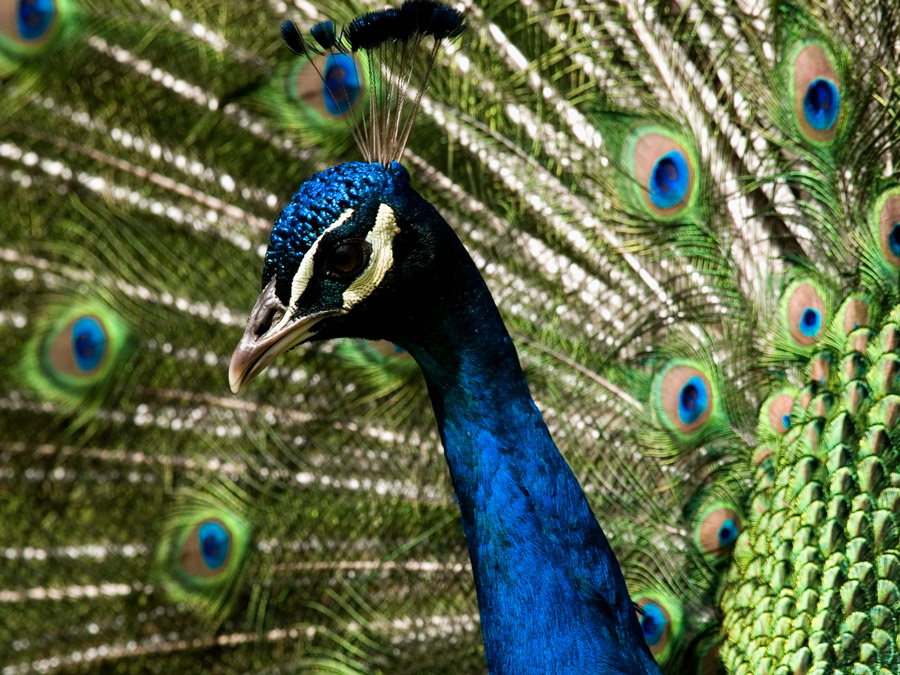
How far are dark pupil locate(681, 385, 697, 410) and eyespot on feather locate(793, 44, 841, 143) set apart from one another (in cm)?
36

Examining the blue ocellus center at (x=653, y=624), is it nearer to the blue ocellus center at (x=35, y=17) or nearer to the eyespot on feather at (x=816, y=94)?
the eyespot on feather at (x=816, y=94)

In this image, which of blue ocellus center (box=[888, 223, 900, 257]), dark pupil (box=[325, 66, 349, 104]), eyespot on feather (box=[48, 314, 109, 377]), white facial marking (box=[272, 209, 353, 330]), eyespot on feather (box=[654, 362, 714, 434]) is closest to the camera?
white facial marking (box=[272, 209, 353, 330])

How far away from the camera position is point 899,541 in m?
1.09

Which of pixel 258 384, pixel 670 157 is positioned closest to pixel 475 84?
pixel 670 157

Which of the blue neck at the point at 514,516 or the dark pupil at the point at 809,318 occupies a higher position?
the dark pupil at the point at 809,318

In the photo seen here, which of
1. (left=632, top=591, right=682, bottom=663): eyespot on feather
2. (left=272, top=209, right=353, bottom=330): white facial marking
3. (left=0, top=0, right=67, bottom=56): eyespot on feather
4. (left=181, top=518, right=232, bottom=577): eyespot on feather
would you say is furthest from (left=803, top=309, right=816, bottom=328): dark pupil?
(left=0, top=0, right=67, bottom=56): eyespot on feather

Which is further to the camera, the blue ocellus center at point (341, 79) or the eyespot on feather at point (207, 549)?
the eyespot on feather at point (207, 549)

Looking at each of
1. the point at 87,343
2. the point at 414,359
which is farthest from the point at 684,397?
the point at 87,343

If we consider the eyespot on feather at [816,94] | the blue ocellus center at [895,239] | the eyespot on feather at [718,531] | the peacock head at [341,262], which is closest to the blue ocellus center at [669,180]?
the eyespot on feather at [816,94]

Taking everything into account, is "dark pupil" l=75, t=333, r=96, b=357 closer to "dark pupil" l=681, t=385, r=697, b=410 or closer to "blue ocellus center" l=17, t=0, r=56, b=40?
"blue ocellus center" l=17, t=0, r=56, b=40

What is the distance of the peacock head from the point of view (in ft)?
2.88

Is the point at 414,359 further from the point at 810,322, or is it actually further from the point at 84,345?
the point at 84,345

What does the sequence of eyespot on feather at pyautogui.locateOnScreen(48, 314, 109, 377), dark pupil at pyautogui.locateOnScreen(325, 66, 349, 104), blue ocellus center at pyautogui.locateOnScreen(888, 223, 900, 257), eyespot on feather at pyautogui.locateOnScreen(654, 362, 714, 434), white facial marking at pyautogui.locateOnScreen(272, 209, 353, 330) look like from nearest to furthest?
1. white facial marking at pyautogui.locateOnScreen(272, 209, 353, 330)
2. blue ocellus center at pyautogui.locateOnScreen(888, 223, 900, 257)
3. eyespot on feather at pyautogui.locateOnScreen(654, 362, 714, 434)
4. dark pupil at pyautogui.locateOnScreen(325, 66, 349, 104)
5. eyespot on feather at pyautogui.locateOnScreen(48, 314, 109, 377)

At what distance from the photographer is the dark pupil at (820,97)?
1283 mm
